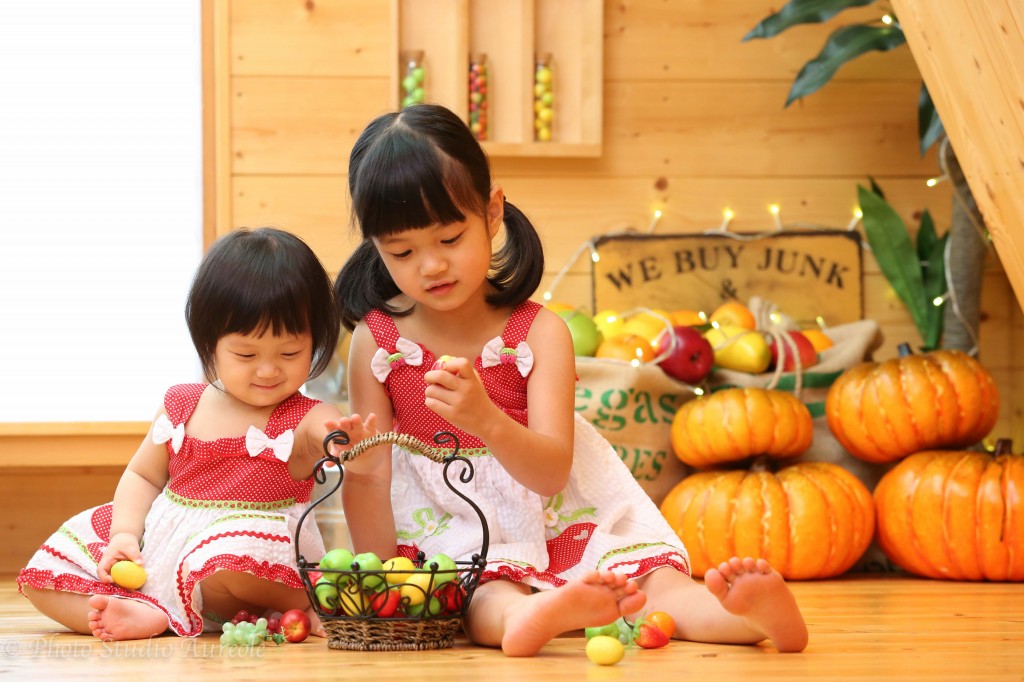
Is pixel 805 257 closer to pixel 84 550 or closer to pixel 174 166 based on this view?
pixel 174 166

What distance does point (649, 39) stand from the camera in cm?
290

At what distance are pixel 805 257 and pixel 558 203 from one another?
60 cm

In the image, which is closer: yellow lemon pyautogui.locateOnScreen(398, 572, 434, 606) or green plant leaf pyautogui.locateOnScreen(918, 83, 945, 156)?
yellow lemon pyautogui.locateOnScreen(398, 572, 434, 606)

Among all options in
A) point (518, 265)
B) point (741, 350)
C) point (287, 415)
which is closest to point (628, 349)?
point (741, 350)

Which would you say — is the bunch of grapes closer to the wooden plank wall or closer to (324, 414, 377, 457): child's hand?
(324, 414, 377, 457): child's hand

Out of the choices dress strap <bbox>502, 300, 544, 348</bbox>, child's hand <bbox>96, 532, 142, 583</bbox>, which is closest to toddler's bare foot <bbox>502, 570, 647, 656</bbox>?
dress strap <bbox>502, 300, 544, 348</bbox>

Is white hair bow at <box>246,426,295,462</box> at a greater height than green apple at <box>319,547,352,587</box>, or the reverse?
white hair bow at <box>246,426,295,462</box>

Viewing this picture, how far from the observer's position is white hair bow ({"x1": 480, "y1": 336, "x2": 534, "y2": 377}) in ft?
5.53

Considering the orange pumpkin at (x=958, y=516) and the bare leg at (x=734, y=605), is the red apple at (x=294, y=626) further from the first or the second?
the orange pumpkin at (x=958, y=516)

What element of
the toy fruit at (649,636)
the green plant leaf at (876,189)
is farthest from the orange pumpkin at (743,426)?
the toy fruit at (649,636)

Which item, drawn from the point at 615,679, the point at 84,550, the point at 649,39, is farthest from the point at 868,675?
the point at 649,39

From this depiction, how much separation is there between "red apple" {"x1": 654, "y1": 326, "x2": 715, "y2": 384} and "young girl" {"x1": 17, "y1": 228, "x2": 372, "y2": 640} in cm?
98

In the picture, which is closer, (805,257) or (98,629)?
(98,629)

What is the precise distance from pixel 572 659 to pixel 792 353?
4.29ft
